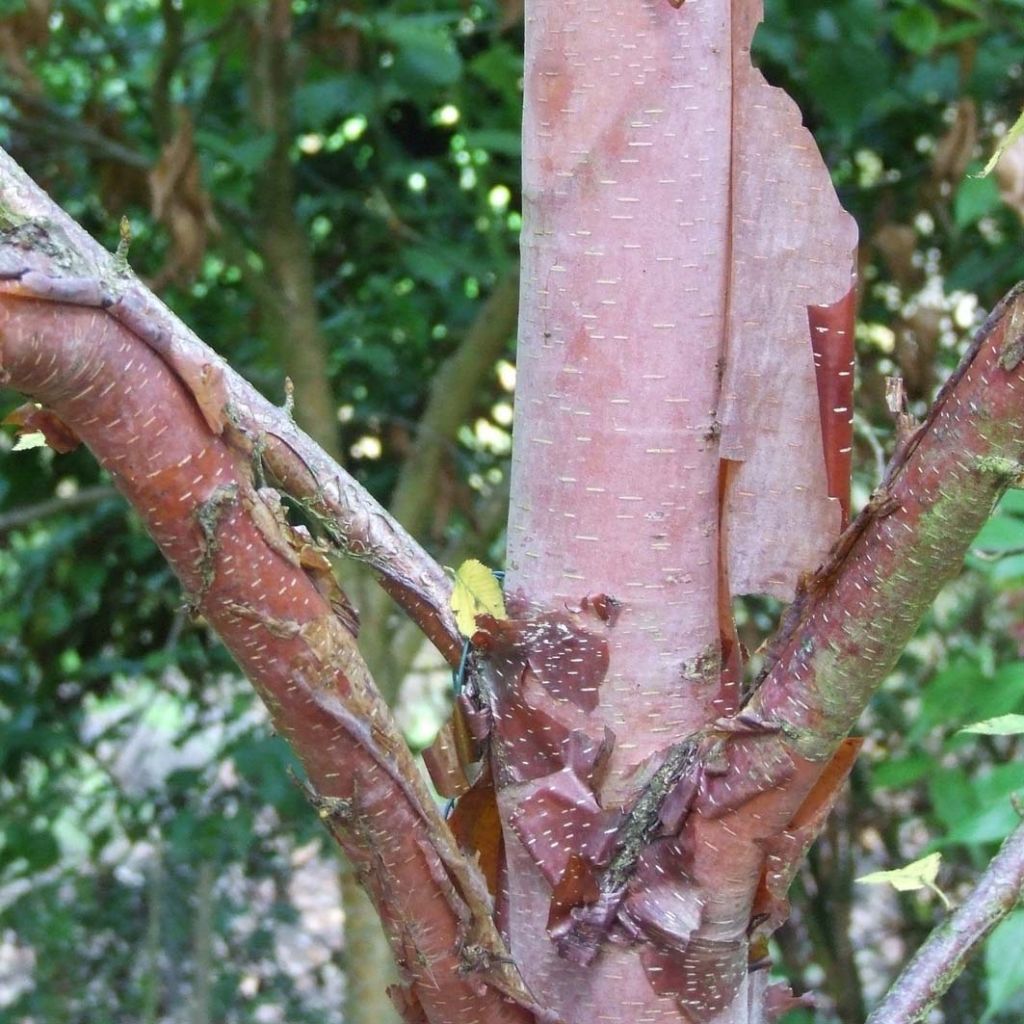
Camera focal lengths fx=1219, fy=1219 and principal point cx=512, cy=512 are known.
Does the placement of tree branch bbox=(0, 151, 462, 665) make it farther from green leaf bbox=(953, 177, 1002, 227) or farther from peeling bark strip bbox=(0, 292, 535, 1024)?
green leaf bbox=(953, 177, 1002, 227)

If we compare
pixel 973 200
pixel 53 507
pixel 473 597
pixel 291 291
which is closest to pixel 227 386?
pixel 473 597

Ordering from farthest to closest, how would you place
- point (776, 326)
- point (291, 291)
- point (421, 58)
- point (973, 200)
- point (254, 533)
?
point (291, 291) → point (421, 58) → point (973, 200) → point (776, 326) → point (254, 533)

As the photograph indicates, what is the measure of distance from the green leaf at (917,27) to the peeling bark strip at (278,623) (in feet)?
3.34

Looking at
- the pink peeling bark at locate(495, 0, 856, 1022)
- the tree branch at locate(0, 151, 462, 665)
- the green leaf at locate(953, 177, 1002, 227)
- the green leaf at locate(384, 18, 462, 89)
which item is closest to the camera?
the tree branch at locate(0, 151, 462, 665)

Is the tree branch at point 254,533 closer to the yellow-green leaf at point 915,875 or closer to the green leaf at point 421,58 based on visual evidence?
the yellow-green leaf at point 915,875

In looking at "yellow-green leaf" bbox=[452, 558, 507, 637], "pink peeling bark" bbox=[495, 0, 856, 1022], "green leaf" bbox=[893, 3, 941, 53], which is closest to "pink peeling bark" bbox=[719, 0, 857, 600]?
"pink peeling bark" bbox=[495, 0, 856, 1022]

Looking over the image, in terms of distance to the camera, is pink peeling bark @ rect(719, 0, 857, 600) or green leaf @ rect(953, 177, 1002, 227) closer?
pink peeling bark @ rect(719, 0, 857, 600)

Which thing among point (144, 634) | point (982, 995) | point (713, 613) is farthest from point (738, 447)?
point (982, 995)

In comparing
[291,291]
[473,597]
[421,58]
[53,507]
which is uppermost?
[421,58]

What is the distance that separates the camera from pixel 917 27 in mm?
1232

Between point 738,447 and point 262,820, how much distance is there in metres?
1.65

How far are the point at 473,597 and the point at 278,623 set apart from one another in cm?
12

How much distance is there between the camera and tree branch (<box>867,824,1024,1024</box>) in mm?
572

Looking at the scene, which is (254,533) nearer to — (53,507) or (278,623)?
(278,623)
